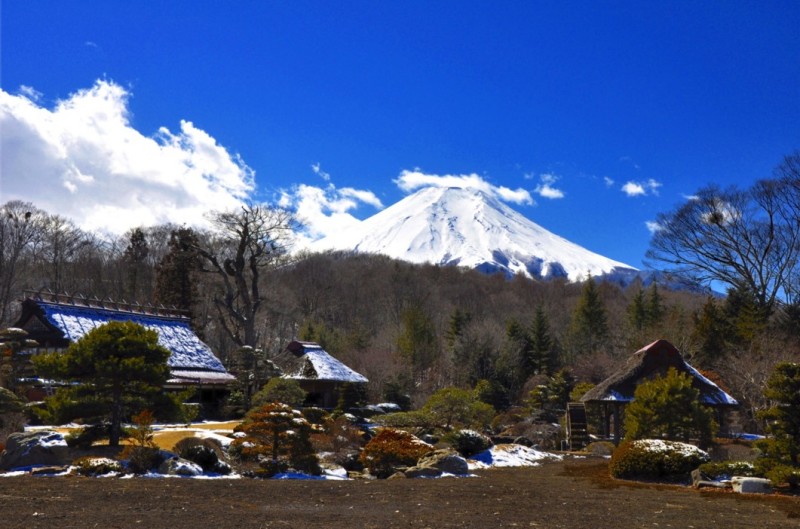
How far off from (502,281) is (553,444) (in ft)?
175

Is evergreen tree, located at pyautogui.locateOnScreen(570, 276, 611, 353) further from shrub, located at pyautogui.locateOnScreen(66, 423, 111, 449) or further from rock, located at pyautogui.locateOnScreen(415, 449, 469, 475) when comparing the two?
shrub, located at pyautogui.locateOnScreen(66, 423, 111, 449)

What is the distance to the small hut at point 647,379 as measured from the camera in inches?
982

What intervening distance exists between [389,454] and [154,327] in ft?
61.2

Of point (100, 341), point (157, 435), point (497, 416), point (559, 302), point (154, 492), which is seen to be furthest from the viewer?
point (559, 302)

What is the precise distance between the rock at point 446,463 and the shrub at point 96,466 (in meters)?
6.52

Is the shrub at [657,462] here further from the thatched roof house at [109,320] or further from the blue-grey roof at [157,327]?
the blue-grey roof at [157,327]

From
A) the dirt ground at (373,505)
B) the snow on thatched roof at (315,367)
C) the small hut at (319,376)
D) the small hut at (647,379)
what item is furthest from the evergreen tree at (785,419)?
the snow on thatched roof at (315,367)

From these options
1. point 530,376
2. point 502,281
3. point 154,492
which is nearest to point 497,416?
point 530,376

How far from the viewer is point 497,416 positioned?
32.9m

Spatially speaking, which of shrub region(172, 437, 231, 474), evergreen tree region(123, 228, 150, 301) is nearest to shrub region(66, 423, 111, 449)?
shrub region(172, 437, 231, 474)

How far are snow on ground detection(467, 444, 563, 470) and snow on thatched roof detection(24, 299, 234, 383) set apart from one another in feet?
44.3

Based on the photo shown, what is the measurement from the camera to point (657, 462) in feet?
52.2

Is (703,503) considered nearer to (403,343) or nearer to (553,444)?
(553,444)

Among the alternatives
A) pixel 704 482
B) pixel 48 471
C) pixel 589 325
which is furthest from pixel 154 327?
pixel 589 325
